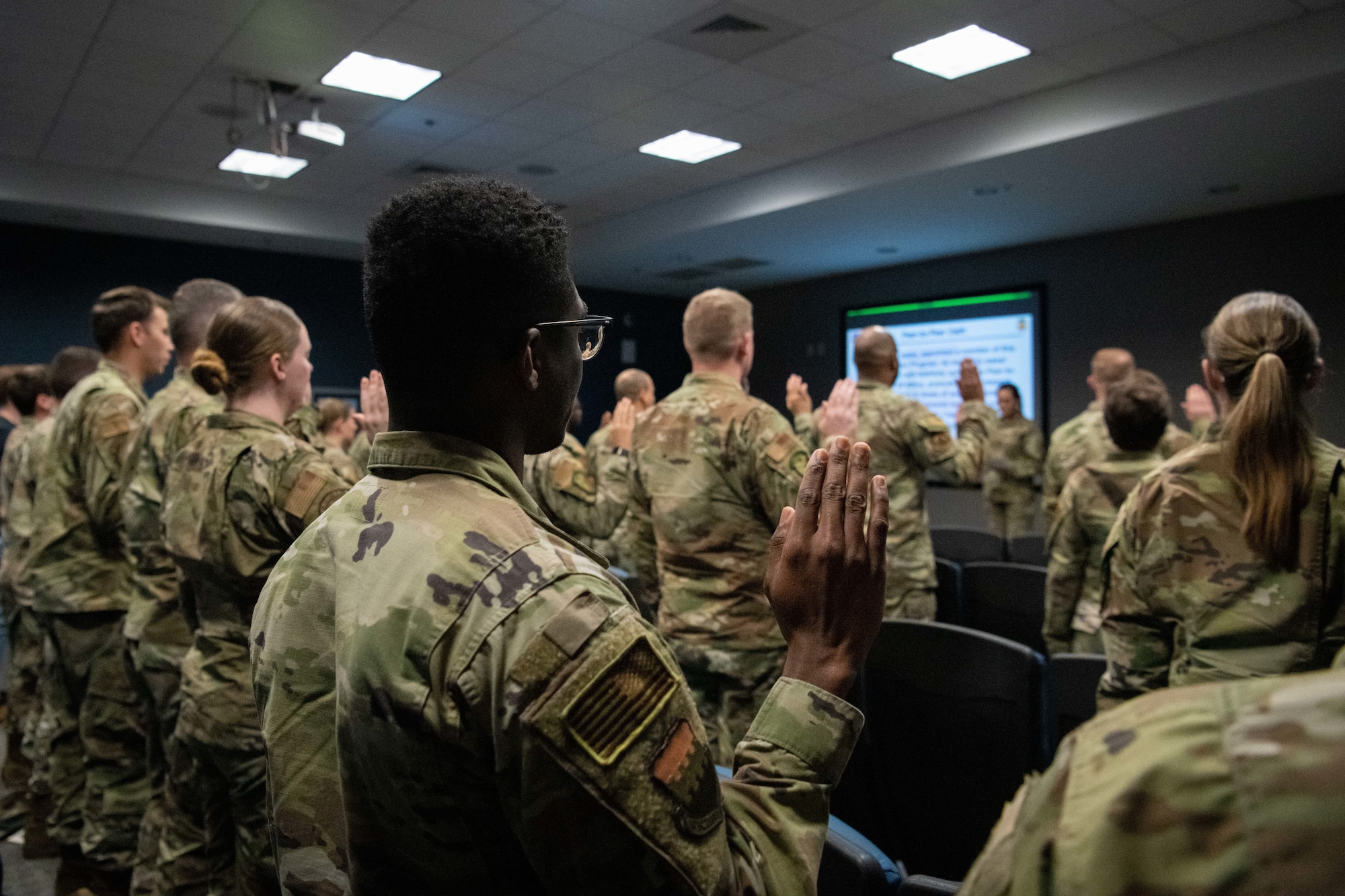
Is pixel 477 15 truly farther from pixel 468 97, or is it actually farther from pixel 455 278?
pixel 455 278

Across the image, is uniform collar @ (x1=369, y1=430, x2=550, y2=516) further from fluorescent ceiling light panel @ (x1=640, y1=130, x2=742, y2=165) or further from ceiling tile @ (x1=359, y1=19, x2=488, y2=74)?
fluorescent ceiling light panel @ (x1=640, y1=130, x2=742, y2=165)

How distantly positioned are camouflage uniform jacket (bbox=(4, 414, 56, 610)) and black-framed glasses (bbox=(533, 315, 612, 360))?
2.74m

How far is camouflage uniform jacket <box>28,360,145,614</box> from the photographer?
281 cm

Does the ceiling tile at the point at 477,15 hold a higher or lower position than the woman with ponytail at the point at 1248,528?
higher

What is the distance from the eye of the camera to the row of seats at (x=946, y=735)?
1740 mm

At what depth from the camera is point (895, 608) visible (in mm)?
3512

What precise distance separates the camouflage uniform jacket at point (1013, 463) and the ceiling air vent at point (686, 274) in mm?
4140

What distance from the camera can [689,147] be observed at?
21.2 feet

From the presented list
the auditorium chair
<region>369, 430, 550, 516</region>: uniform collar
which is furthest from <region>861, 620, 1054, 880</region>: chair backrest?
<region>369, 430, 550, 516</region>: uniform collar

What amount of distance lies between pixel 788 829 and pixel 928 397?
7921 mm

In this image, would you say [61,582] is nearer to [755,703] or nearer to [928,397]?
[755,703]

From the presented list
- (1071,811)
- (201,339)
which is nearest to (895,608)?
(201,339)

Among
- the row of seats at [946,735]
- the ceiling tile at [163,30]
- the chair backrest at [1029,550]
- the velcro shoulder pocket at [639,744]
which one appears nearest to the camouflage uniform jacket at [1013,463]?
the chair backrest at [1029,550]

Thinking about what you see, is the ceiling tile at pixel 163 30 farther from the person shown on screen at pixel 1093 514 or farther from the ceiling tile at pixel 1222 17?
the ceiling tile at pixel 1222 17
